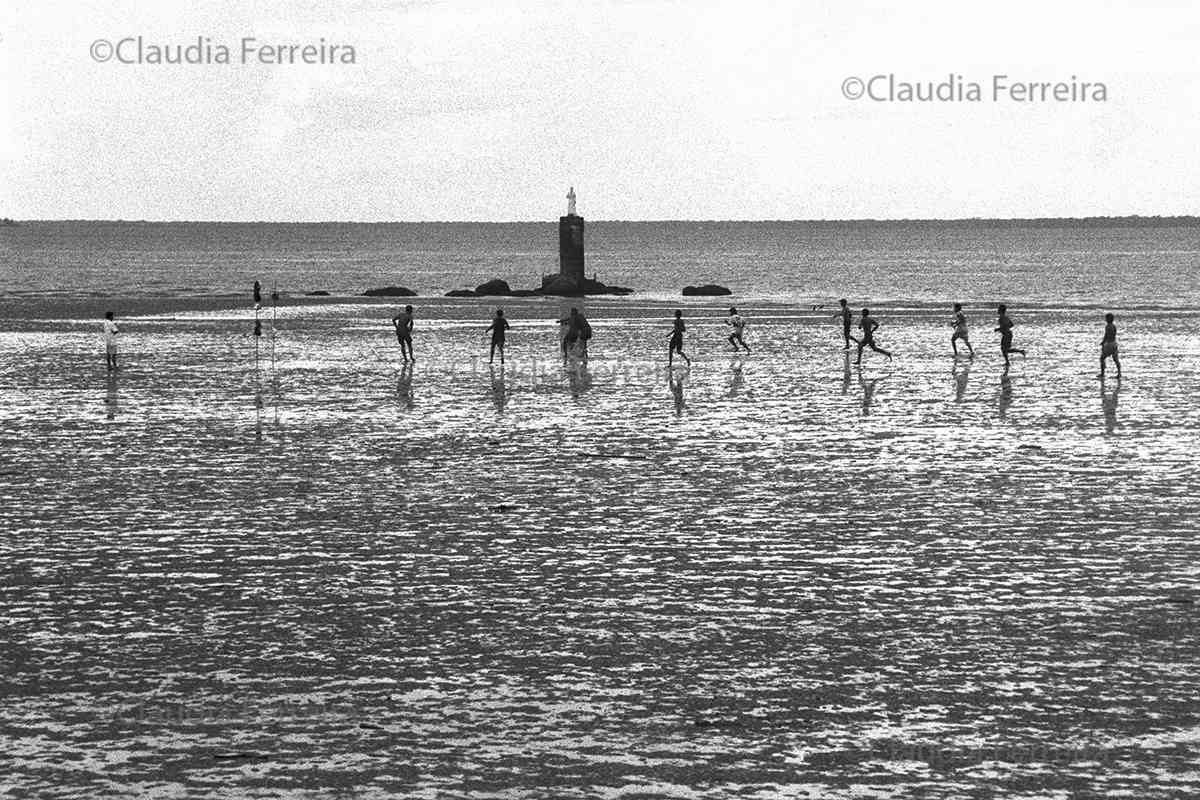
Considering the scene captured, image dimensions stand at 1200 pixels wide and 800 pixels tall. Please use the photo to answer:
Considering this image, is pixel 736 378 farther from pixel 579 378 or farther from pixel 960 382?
pixel 960 382

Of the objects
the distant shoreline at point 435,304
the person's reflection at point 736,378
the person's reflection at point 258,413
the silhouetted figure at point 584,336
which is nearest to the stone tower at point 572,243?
the distant shoreline at point 435,304

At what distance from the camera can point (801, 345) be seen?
53.1m

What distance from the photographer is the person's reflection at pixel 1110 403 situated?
97.3 feet

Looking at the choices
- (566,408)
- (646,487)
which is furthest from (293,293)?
(646,487)

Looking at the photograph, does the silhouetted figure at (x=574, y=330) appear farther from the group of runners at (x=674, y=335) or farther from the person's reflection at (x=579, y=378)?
the person's reflection at (x=579, y=378)

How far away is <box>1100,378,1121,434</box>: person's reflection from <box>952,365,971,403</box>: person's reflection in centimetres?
300

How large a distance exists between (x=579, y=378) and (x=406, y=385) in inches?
176

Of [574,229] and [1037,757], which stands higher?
[574,229]

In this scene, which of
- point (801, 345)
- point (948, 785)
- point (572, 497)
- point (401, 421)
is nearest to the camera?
point (948, 785)

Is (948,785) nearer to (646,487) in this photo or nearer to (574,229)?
(646,487)

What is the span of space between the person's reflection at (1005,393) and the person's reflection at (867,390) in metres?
2.70

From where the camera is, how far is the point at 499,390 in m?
36.8

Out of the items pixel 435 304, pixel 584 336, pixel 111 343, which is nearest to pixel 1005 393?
pixel 584 336

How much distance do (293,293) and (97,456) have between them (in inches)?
3164
